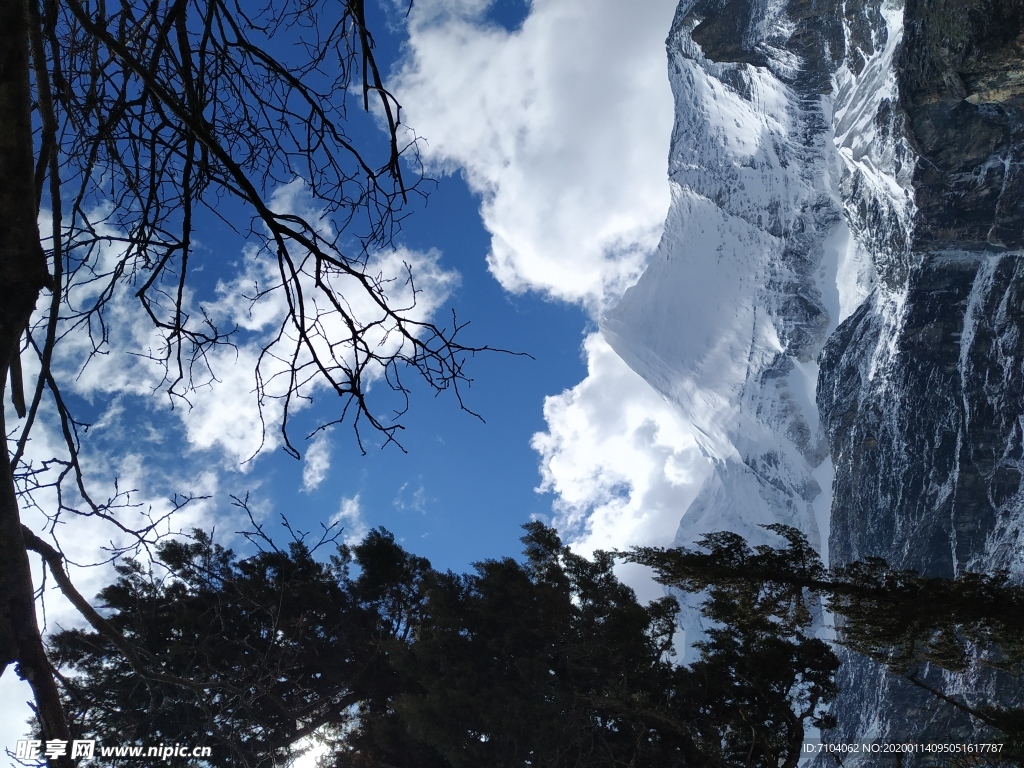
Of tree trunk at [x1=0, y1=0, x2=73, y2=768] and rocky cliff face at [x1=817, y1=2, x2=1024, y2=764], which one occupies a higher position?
rocky cliff face at [x1=817, y1=2, x2=1024, y2=764]

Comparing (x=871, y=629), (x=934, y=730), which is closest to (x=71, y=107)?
(x=871, y=629)

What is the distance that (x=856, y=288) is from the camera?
58.9 m

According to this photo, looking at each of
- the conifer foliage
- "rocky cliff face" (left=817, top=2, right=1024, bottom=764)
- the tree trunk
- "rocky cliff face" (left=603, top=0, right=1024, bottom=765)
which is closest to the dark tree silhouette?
the conifer foliage

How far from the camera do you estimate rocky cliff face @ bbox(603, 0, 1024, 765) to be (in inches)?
1249

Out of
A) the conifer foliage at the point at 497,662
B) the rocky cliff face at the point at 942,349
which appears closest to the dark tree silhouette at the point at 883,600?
the conifer foliage at the point at 497,662

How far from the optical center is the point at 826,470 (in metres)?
62.4

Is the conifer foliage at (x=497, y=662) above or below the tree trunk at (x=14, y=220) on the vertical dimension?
above

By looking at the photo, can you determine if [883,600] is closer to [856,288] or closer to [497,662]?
[497,662]

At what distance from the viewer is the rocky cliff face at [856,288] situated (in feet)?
104

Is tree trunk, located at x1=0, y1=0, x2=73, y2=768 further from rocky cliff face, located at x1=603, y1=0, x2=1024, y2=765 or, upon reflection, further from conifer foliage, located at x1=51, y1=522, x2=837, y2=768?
rocky cliff face, located at x1=603, y1=0, x2=1024, y2=765

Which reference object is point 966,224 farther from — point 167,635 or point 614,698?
point 167,635

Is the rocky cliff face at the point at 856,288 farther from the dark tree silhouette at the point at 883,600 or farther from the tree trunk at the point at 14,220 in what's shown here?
the tree trunk at the point at 14,220

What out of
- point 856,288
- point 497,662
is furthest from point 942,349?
point 497,662

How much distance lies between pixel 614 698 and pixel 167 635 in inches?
235
